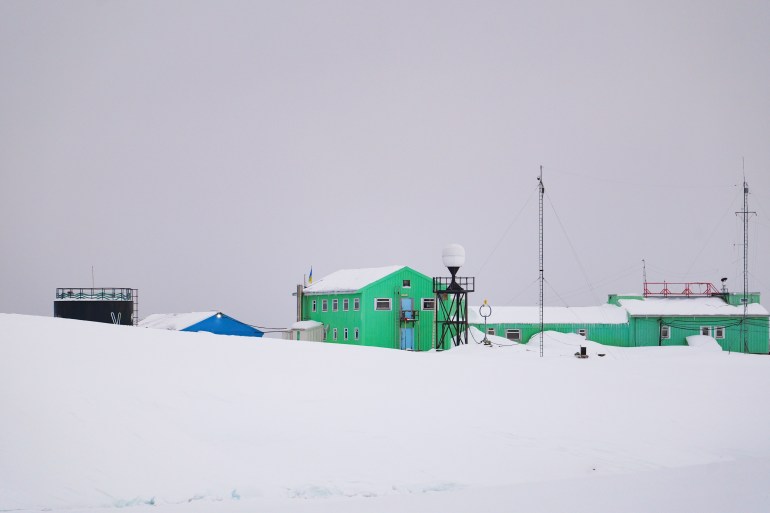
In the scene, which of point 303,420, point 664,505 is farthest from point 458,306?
point 664,505

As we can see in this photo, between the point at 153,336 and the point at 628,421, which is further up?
the point at 153,336

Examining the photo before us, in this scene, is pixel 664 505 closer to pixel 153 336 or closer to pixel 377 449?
pixel 377 449

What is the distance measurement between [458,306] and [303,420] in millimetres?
27789

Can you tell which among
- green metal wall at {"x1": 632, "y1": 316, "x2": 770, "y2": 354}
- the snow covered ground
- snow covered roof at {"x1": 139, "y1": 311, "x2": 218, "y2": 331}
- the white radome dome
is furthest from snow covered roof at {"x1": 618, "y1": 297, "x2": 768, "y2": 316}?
snow covered roof at {"x1": 139, "y1": 311, "x2": 218, "y2": 331}

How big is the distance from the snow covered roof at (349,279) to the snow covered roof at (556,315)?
275 inches

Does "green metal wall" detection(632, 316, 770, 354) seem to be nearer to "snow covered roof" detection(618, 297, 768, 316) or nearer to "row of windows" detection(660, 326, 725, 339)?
"row of windows" detection(660, 326, 725, 339)

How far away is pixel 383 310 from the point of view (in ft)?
142

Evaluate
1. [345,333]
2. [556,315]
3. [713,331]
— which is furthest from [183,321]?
[713,331]

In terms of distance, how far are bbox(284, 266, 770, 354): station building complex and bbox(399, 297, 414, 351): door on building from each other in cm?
6

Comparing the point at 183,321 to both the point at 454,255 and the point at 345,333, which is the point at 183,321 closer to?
the point at 345,333

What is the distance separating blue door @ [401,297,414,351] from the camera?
43750 mm

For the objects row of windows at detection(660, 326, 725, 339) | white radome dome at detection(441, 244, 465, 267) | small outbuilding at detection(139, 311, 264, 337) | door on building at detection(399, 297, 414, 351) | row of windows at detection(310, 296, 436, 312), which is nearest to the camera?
white radome dome at detection(441, 244, 465, 267)

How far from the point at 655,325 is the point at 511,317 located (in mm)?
8960

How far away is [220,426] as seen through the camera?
14602mm
